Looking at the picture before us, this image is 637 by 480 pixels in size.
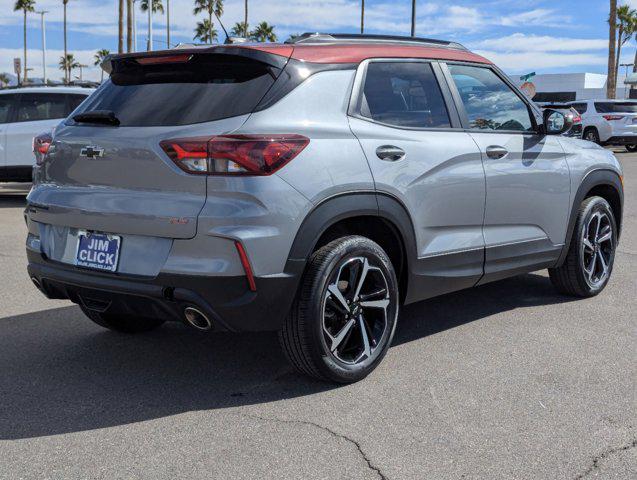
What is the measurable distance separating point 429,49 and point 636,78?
179ft

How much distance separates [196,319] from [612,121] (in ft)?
80.0

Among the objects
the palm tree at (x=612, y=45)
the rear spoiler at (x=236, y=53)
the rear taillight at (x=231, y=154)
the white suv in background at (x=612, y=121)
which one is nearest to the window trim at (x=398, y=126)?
the rear spoiler at (x=236, y=53)

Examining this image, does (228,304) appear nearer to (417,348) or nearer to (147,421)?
(147,421)

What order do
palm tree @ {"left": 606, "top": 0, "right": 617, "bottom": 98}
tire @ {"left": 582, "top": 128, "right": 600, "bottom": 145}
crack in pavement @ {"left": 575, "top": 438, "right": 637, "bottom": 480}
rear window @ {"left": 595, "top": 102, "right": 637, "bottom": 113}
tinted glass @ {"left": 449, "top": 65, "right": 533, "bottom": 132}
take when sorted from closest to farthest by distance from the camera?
crack in pavement @ {"left": 575, "top": 438, "right": 637, "bottom": 480} → tinted glass @ {"left": 449, "top": 65, "right": 533, "bottom": 132} → rear window @ {"left": 595, "top": 102, "right": 637, "bottom": 113} → tire @ {"left": 582, "top": 128, "right": 600, "bottom": 145} → palm tree @ {"left": 606, "top": 0, "right": 617, "bottom": 98}

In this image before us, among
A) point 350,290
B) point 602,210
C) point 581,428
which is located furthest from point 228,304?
point 602,210

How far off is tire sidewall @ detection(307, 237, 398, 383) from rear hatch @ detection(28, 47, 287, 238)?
70 centimetres

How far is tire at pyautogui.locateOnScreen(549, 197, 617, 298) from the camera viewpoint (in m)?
5.82

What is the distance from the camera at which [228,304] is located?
3.64m

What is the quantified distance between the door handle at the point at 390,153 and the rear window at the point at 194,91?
0.70 metres

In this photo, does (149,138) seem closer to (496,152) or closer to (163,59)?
(163,59)

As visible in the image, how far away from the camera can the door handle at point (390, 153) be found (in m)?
4.13

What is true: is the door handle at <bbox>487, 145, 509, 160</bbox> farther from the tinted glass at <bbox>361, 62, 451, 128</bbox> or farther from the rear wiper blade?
the rear wiper blade

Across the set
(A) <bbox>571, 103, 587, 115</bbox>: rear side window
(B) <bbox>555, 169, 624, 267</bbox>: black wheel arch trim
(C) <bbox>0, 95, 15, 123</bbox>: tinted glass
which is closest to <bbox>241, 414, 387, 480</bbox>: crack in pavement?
(B) <bbox>555, 169, 624, 267</bbox>: black wheel arch trim

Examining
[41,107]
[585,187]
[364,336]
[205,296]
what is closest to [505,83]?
[585,187]
